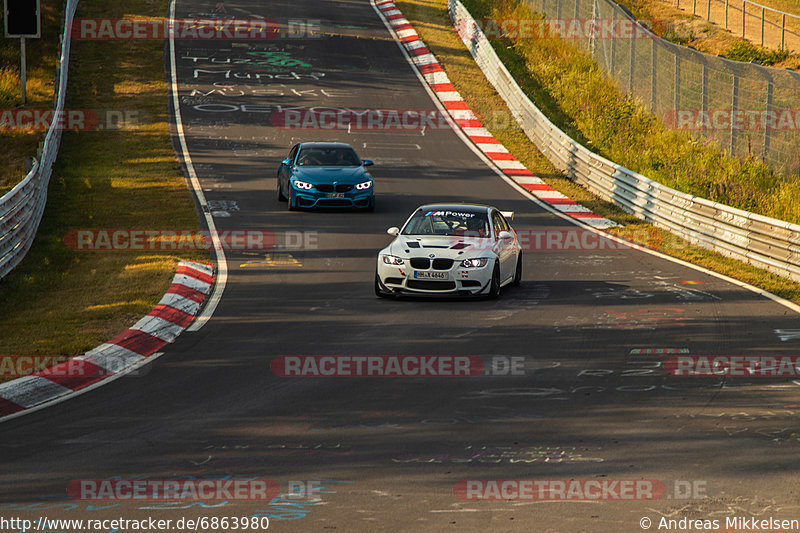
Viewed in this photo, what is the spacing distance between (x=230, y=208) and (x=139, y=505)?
1763 cm

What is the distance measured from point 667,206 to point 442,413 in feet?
47.7

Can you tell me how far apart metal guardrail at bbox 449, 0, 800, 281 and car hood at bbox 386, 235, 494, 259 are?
5.48 metres

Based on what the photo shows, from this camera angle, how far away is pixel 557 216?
79.5 ft

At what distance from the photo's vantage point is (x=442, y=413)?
959 centimetres

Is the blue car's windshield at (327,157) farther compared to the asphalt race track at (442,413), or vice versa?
the blue car's windshield at (327,157)

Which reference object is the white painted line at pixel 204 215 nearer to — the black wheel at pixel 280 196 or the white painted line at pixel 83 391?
the white painted line at pixel 83 391

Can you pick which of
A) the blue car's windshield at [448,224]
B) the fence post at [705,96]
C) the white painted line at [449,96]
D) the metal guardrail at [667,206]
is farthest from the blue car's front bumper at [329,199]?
the white painted line at [449,96]

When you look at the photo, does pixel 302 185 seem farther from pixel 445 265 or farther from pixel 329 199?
pixel 445 265

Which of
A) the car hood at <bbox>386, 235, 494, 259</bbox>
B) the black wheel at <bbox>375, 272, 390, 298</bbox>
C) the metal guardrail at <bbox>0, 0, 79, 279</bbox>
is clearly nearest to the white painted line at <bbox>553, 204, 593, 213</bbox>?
the car hood at <bbox>386, 235, 494, 259</bbox>

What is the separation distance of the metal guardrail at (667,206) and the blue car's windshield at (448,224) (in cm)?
531

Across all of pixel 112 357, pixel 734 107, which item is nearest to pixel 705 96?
pixel 734 107

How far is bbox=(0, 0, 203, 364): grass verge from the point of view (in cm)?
1412

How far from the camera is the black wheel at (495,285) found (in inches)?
617

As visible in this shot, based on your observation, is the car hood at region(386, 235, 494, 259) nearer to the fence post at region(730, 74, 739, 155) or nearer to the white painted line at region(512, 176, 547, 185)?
the fence post at region(730, 74, 739, 155)
